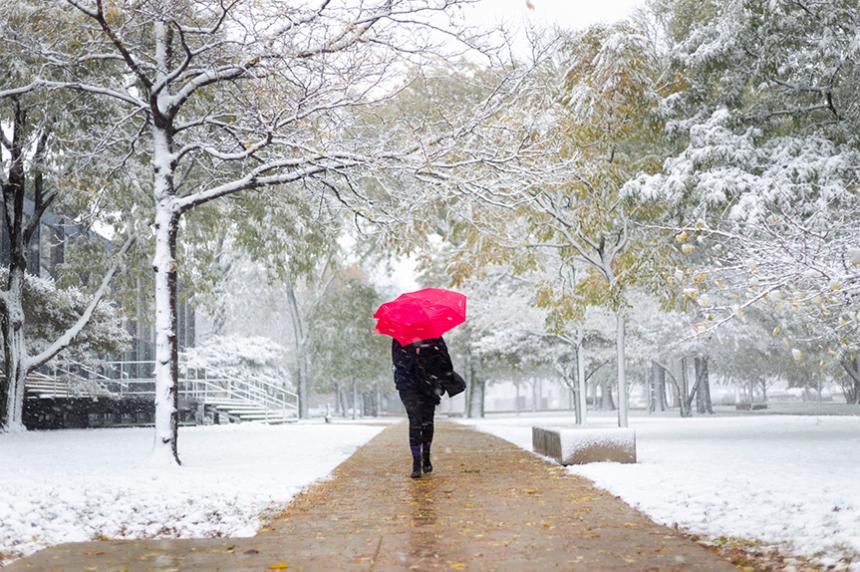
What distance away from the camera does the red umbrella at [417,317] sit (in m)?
9.84

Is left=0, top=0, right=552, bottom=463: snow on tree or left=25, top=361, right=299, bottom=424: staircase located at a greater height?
left=0, top=0, right=552, bottom=463: snow on tree

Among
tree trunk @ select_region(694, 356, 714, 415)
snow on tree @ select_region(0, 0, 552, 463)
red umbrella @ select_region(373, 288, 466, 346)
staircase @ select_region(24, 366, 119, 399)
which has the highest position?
snow on tree @ select_region(0, 0, 552, 463)

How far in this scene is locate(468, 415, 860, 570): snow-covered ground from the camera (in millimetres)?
5859

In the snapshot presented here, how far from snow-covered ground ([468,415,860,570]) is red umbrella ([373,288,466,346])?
94.9 inches

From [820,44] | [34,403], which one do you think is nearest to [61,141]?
[34,403]

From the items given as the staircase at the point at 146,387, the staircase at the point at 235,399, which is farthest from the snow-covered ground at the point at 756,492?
the staircase at the point at 235,399

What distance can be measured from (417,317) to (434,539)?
395cm

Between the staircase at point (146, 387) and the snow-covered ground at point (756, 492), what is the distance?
17.6m

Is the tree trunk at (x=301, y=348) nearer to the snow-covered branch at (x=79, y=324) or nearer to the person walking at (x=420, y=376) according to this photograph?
the snow-covered branch at (x=79, y=324)

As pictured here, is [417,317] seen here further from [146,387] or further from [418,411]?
[146,387]

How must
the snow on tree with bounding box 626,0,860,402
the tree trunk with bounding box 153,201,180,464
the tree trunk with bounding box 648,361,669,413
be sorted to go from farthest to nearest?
the tree trunk with bounding box 648,361,669,413
the snow on tree with bounding box 626,0,860,402
the tree trunk with bounding box 153,201,180,464

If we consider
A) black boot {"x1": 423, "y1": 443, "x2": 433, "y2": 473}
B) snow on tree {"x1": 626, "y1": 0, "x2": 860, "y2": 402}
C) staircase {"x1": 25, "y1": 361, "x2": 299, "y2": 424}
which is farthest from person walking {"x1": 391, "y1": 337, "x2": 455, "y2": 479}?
staircase {"x1": 25, "y1": 361, "x2": 299, "y2": 424}

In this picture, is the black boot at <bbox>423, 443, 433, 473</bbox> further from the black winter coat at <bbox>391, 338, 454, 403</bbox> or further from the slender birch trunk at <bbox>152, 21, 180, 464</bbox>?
the slender birch trunk at <bbox>152, 21, 180, 464</bbox>

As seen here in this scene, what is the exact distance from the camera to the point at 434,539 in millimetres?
6141
